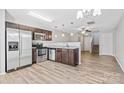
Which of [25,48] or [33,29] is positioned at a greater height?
[33,29]

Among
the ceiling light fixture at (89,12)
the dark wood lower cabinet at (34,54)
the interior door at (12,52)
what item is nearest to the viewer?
the ceiling light fixture at (89,12)

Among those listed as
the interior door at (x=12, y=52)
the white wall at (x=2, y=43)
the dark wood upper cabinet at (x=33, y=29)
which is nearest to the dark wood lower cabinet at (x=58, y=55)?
the dark wood upper cabinet at (x=33, y=29)

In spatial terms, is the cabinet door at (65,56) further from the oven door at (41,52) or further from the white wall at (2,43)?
the white wall at (2,43)

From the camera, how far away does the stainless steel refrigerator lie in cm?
392

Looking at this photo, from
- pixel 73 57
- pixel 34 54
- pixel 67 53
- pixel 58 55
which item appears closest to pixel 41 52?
pixel 34 54

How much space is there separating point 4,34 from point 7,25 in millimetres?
479

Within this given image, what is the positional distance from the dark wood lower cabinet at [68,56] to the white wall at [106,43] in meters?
5.51

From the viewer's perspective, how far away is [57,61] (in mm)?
5906

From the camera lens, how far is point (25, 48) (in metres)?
4.66

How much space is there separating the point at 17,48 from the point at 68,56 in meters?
2.45

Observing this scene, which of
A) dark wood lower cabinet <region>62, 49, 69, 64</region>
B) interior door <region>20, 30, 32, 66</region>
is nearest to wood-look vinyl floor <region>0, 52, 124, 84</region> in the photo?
interior door <region>20, 30, 32, 66</region>

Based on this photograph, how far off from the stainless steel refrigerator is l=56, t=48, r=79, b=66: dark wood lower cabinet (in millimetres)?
1696

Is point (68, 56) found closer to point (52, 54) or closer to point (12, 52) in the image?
point (52, 54)

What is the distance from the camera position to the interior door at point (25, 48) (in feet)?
14.6
